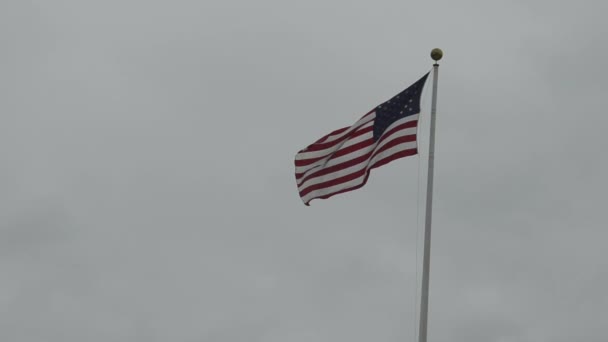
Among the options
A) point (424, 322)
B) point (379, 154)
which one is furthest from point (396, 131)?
point (424, 322)

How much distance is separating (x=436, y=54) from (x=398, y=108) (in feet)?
5.93

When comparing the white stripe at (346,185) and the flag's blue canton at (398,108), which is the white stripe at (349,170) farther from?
the flag's blue canton at (398,108)

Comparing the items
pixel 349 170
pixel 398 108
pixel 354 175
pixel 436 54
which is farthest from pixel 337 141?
pixel 436 54

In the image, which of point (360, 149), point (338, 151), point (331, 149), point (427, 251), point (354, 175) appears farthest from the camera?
point (331, 149)

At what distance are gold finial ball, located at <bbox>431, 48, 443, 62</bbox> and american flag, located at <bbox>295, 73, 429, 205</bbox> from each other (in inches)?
29.0

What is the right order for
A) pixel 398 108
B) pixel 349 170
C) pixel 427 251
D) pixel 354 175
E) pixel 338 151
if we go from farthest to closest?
pixel 338 151 → pixel 349 170 → pixel 354 175 → pixel 398 108 → pixel 427 251

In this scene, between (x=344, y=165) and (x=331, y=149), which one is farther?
(x=331, y=149)

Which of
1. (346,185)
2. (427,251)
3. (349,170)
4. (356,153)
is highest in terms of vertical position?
(356,153)

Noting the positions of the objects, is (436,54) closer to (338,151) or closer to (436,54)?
(436,54)

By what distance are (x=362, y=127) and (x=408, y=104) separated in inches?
61.5

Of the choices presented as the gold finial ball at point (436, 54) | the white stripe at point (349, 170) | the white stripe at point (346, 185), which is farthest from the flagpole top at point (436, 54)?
the white stripe at point (346, 185)

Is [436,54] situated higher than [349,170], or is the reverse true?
[436,54]

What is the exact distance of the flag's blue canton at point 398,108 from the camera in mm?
30453

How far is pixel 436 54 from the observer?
99.3 feet
